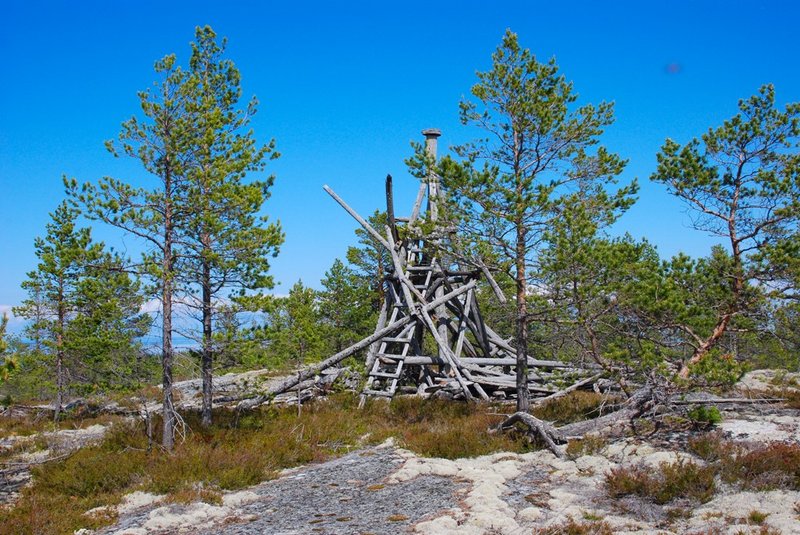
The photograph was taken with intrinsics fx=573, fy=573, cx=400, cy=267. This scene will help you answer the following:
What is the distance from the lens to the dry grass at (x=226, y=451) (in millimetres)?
9688

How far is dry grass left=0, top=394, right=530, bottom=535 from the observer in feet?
31.8

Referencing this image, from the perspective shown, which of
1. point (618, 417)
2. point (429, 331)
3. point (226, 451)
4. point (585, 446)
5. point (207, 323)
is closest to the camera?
point (585, 446)

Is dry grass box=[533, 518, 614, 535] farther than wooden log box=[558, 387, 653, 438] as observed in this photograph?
No

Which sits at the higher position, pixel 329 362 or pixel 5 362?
pixel 5 362

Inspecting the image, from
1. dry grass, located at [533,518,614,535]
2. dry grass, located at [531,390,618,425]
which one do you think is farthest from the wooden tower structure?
dry grass, located at [533,518,614,535]

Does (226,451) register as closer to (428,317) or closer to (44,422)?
(428,317)

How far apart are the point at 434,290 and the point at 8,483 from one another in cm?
1317

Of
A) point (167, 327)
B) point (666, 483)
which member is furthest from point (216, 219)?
point (666, 483)

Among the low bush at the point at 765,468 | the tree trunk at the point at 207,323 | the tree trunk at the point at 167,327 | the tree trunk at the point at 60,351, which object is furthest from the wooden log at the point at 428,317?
the tree trunk at the point at 60,351

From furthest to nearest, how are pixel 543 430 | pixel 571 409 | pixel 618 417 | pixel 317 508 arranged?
pixel 571 409 < pixel 618 417 < pixel 543 430 < pixel 317 508

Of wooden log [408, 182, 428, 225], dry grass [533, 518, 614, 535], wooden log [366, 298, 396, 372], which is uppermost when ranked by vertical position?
wooden log [408, 182, 428, 225]

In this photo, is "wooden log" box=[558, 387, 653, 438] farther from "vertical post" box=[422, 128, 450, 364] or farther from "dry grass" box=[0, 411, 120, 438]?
"dry grass" box=[0, 411, 120, 438]

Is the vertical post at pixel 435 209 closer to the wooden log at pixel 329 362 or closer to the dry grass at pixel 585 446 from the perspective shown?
the wooden log at pixel 329 362

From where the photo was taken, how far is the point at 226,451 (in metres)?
11.6
